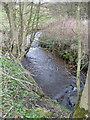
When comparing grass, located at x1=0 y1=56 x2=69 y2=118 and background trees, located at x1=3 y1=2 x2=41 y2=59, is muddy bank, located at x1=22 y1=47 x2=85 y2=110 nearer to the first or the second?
background trees, located at x1=3 y1=2 x2=41 y2=59

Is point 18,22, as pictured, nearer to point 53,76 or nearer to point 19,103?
point 53,76

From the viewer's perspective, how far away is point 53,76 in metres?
6.14

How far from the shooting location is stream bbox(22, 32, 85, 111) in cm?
468

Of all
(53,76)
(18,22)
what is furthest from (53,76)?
(18,22)

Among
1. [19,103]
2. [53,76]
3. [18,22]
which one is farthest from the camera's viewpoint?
[18,22]

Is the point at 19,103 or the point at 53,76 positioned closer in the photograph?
the point at 19,103

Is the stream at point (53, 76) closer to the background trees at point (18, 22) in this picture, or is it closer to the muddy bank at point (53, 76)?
the muddy bank at point (53, 76)

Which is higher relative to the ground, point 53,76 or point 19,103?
point 19,103

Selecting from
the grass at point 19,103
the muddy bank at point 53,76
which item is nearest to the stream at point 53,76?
the muddy bank at point 53,76

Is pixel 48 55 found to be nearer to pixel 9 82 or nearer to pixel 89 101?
pixel 9 82

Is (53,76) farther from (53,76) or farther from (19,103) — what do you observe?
(19,103)

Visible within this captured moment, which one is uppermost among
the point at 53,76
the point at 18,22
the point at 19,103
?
the point at 18,22

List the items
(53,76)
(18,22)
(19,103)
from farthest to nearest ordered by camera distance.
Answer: (18,22)
(53,76)
(19,103)

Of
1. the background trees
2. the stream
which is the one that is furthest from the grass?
the background trees
